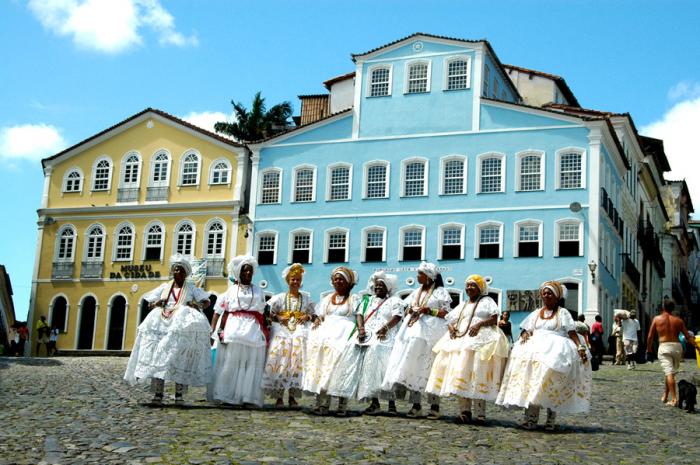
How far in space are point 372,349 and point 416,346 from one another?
1.89ft

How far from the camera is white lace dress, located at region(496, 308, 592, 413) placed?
476 inches

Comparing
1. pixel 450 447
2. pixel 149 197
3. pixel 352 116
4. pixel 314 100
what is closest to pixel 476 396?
pixel 450 447

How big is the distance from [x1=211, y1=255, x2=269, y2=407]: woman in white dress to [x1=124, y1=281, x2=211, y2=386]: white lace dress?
0.77 ft

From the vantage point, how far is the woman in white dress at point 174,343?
1352 centimetres

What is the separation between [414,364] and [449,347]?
1.77 feet

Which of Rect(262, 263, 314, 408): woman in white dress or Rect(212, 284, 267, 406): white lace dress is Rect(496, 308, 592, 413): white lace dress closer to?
Rect(262, 263, 314, 408): woman in white dress

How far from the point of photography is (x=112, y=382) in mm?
18953

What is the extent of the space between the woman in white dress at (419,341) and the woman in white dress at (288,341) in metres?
A: 1.39

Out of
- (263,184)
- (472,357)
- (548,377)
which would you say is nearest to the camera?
(548,377)

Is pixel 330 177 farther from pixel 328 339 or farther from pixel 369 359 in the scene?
pixel 369 359

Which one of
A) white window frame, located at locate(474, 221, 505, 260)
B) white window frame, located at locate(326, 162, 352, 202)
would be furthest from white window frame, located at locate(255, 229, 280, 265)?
white window frame, located at locate(474, 221, 505, 260)

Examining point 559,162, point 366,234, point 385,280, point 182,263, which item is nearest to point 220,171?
point 366,234

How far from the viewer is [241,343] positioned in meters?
13.8

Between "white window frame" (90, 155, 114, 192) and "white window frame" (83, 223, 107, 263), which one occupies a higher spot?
"white window frame" (90, 155, 114, 192)
